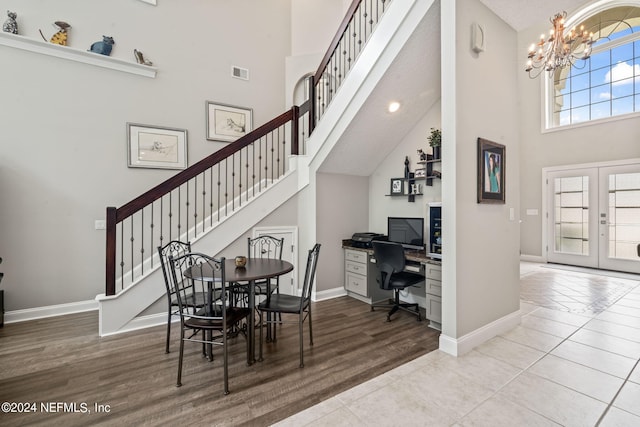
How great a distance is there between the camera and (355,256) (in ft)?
13.9

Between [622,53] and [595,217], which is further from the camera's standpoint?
[595,217]

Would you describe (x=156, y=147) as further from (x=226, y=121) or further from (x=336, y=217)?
(x=336, y=217)

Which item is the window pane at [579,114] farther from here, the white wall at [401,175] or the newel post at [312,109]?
the newel post at [312,109]

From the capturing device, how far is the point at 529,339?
290 cm

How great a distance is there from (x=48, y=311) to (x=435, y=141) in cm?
528

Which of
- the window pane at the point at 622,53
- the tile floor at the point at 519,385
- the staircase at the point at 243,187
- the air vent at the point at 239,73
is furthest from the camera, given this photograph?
the window pane at the point at 622,53

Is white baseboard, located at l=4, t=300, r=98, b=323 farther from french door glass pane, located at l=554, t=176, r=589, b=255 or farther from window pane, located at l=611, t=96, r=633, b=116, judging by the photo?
window pane, located at l=611, t=96, r=633, b=116

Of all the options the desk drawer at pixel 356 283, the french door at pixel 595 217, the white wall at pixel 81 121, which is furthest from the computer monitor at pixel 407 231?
the french door at pixel 595 217

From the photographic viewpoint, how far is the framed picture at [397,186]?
4202 mm

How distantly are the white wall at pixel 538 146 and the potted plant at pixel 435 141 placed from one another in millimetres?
4875

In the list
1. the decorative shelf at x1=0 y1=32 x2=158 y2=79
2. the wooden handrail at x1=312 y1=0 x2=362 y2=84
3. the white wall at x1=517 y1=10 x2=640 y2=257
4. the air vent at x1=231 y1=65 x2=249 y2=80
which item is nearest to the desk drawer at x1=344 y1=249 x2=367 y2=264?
the wooden handrail at x1=312 y1=0 x2=362 y2=84

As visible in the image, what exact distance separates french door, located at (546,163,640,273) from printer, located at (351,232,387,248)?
5218mm

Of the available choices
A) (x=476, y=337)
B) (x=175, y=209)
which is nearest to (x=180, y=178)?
(x=175, y=209)

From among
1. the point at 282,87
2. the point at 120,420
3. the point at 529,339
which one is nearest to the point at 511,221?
Result: the point at 529,339
